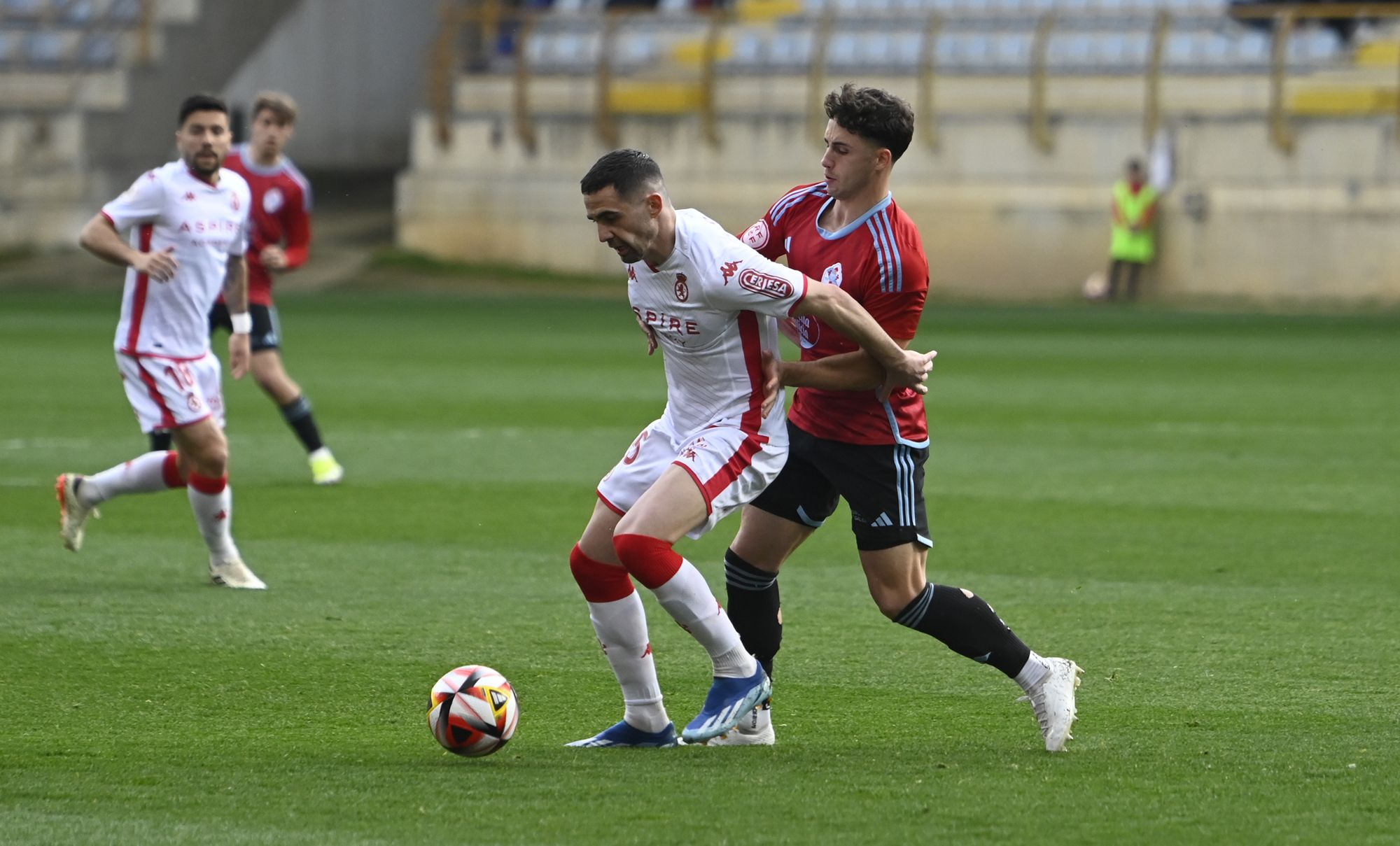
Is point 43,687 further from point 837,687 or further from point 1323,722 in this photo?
point 1323,722

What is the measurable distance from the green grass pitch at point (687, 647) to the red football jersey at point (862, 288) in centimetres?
85

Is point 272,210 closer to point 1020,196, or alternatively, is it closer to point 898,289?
point 898,289

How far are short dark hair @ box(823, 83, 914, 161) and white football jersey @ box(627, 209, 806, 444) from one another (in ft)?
1.39

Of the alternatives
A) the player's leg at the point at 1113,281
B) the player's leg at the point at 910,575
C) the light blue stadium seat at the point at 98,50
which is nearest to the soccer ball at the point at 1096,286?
the player's leg at the point at 1113,281

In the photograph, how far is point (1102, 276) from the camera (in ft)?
101

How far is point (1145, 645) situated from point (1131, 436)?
7.41m

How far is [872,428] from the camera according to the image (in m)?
5.71

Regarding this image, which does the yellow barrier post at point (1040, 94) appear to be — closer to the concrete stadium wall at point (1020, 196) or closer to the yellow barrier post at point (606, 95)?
the concrete stadium wall at point (1020, 196)

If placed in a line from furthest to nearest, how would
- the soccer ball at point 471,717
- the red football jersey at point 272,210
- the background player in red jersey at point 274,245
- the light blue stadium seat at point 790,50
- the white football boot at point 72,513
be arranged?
the light blue stadium seat at point 790,50 → the red football jersey at point 272,210 → the background player in red jersey at point 274,245 → the white football boot at point 72,513 → the soccer ball at point 471,717

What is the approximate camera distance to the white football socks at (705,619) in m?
5.48

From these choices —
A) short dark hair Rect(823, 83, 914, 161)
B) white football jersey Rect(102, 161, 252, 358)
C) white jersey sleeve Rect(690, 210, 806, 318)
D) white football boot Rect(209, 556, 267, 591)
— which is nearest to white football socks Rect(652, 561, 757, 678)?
white jersey sleeve Rect(690, 210, 806, 318)

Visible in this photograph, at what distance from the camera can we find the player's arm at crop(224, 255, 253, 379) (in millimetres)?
9766

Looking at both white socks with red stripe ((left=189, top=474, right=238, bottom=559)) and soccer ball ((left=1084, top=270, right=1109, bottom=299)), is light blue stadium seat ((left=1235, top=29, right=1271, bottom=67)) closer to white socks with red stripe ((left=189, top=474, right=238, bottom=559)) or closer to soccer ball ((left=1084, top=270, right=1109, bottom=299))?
soccer ball ((left=1084, top=270, right=1109, bottom=299))

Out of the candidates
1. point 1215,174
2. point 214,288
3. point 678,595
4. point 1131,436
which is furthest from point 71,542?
point 1215,174
